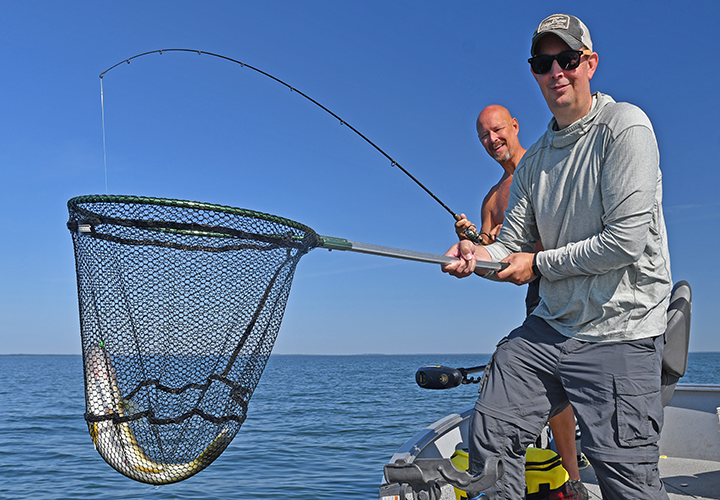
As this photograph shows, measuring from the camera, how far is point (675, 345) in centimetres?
281

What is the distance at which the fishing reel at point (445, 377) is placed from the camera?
3791 millimetres

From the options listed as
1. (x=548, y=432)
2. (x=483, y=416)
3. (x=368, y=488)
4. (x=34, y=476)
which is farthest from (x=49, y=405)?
(x=483, y=416)

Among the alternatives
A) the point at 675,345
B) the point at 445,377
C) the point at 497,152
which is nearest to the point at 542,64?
the point at 675,345

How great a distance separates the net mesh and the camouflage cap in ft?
4.07

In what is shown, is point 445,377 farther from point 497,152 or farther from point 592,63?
point 592,63

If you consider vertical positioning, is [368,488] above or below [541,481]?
below

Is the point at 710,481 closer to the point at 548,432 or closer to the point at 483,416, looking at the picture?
the point at 548,432

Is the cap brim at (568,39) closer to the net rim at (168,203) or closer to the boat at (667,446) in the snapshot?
the net rim at (168,203)

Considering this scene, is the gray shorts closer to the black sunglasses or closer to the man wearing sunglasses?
the man wearing sunglasses

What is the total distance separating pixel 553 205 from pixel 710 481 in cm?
330

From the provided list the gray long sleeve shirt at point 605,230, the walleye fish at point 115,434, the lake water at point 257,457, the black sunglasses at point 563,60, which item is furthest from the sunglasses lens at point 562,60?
the lake water at point 257,457

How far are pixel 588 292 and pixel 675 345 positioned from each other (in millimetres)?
776

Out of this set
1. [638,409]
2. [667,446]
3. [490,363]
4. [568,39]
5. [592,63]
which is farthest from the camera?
[667,446]

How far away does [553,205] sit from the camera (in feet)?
8.35
